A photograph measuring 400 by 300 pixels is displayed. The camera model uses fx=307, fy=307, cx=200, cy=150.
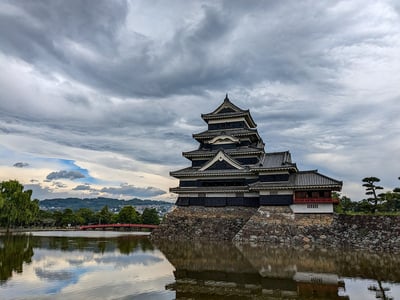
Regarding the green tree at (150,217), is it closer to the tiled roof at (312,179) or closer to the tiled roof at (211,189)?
the tiled roof at (211,189)

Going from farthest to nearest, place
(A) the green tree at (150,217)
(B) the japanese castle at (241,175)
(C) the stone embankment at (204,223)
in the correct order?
1. (A) the green tree at (150,217)
2. (C) the stone embankment at (204,223)
3. (B) the japanese castle at (241,175)

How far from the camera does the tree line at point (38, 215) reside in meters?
35.8

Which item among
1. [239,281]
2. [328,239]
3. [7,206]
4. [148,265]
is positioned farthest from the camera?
[7,206]

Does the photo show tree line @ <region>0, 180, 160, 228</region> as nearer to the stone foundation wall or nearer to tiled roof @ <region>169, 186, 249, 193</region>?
tiled roof @ <region>169, 186, 249, 193</region>

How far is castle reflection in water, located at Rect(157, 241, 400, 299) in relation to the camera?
896 cm

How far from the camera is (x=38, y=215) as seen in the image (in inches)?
1970

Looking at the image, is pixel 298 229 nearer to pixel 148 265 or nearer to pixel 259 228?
pixel 259 228

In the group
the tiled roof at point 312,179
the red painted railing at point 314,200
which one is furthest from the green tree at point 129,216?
the red painted railing at point 314,200

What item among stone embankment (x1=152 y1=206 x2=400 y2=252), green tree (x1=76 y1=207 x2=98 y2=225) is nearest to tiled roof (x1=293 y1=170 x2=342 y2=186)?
stone embankment (x1=152 y1=206 x2=400 y2=252)

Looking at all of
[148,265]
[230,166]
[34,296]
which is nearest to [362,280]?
[148,265]

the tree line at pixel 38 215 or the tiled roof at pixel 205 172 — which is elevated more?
the tiled roof at pixel 205 172

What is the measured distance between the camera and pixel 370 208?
90.9 feet

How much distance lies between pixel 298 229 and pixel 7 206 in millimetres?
32039

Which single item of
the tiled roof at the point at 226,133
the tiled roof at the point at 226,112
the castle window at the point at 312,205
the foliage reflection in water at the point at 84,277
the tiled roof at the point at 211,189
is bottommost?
the foliage reflection in water at the point at 84,277
